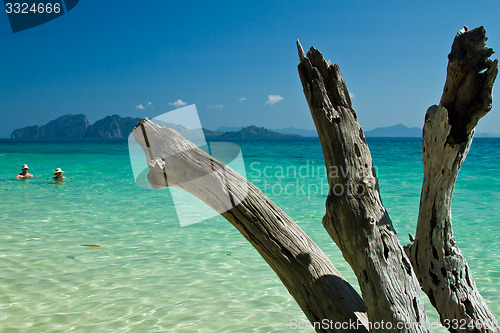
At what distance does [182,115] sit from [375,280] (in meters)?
1.18

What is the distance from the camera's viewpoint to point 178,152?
72.1 inches

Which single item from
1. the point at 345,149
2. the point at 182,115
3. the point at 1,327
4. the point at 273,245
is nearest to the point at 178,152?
the point at 182,115

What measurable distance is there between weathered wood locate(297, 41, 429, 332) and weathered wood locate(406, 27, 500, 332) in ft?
1.09

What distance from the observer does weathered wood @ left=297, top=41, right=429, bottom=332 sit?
1.69m

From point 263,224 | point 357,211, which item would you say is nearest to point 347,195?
point 357,211

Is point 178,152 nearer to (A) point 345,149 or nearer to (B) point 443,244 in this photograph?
(A) point 345,149

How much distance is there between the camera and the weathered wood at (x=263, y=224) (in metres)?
1.80

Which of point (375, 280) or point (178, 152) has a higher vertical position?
point (178, 152)

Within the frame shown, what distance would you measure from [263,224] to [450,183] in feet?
2.93

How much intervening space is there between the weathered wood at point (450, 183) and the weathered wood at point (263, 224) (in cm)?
45

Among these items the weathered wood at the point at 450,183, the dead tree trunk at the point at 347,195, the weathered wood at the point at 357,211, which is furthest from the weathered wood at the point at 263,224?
the weathered wood at the point at 450,183

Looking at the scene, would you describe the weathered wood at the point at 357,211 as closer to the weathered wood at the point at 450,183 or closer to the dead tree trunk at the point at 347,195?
the dead tree trunk at the point at 347,195

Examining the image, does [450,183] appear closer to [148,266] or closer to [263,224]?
[263,224]

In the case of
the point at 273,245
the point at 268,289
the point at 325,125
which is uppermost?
the point at 325,125
